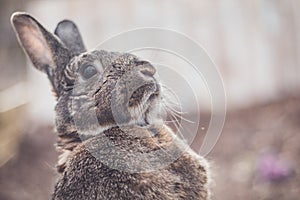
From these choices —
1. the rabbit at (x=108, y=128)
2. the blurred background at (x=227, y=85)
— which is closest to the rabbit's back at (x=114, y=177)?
the rabbit at (x=108, y=128)

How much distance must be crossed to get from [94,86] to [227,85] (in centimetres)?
169

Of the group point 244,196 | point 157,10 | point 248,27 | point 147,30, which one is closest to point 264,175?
point 244,196

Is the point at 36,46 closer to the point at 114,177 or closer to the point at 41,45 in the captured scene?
the point at 41,45

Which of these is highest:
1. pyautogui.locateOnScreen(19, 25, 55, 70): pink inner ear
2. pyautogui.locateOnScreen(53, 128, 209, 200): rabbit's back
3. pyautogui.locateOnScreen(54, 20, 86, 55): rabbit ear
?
pyautogui.locateOnScreen(54, 20, 86, 55): rabbit ear

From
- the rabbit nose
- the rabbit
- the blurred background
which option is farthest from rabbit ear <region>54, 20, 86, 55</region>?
the blurred background

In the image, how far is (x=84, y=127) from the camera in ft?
2.55

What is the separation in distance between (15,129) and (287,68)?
1.13 m

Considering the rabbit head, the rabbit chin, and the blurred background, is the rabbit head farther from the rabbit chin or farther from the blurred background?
the blurred background

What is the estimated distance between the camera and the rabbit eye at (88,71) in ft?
2.53

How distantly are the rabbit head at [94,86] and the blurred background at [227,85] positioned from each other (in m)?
0.55

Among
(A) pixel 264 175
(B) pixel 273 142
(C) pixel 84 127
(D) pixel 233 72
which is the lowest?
(C) pixel 84 127

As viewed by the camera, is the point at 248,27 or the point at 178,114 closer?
the point at 178,114

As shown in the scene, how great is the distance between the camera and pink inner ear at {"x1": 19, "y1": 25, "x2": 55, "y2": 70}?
82 centimetres

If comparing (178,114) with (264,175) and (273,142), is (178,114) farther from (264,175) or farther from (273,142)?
(273,142)
